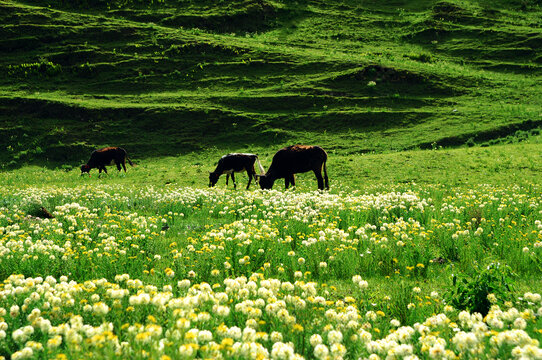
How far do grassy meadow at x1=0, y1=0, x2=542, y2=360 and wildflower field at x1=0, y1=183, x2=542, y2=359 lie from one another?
0.04m

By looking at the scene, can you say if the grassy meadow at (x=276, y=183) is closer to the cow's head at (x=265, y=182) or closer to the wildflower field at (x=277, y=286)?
the wildflower field at (x=277, y=286)

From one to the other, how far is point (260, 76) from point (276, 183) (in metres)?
39.5

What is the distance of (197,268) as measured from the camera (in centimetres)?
700

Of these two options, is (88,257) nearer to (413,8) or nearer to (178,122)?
(178,122)

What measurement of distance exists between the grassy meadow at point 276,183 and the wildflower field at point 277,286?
38 millimetres

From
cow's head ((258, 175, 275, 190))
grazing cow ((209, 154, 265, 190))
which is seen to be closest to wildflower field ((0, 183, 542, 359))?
cow's head ((258, 175, 275, 190))

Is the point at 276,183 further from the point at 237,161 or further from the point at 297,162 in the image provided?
the point at 297,162

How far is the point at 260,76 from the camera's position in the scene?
6284 centimetres

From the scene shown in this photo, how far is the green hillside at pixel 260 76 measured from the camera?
1802 inches

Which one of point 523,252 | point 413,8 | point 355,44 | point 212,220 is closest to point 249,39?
point 355,44

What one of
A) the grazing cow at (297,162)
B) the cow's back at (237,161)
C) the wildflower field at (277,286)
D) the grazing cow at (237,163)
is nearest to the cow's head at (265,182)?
the grazing cow at (297,162)

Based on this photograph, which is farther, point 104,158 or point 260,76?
point 260,76

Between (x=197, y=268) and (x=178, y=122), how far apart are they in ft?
151

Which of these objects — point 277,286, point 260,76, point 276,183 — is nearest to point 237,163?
point 276,183
